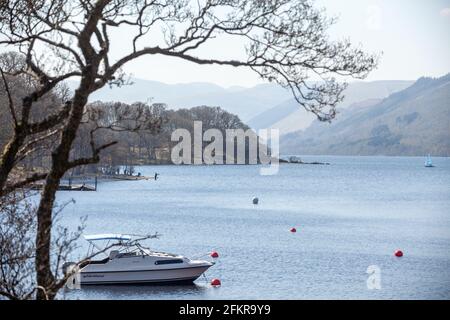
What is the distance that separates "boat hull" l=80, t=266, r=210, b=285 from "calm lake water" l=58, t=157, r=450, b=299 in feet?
1.81

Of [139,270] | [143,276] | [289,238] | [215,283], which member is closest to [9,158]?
[215,283]

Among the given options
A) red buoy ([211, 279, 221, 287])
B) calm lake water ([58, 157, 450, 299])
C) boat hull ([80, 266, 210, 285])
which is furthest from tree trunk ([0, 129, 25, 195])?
boat hull ([80, 266, 210, 285])

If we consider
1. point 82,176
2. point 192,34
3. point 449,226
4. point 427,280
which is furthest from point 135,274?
point 82,176

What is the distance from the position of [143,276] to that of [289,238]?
21.7 meters

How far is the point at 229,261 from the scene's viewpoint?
46.8 meters

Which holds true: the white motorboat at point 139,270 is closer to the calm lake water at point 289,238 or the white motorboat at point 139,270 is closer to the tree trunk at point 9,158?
the calm lake water at point 289,238

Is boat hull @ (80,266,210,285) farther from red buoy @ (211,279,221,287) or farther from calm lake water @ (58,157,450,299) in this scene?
red buoy @ (211,279,221,287)

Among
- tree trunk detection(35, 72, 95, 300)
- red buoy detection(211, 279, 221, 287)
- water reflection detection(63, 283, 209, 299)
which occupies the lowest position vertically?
water reflection detection(63, 283, 209, 299)

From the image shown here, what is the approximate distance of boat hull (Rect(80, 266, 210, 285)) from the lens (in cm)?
3984

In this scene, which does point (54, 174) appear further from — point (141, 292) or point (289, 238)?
point (289, 238)

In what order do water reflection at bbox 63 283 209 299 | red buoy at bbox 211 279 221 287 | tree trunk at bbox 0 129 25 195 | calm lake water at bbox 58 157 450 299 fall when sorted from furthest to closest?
red buoy at bbox 211 279 221 287 → calm lake water at bbox 58 157 450 299 → water reflection at bbox 63 283 209 299 → tree trunk at bbox 0 129 25 195

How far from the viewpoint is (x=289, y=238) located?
59.7 meters

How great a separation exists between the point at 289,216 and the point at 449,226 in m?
16.5

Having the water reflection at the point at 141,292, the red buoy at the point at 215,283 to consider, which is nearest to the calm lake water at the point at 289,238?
the water reflection at the point at 141,292
